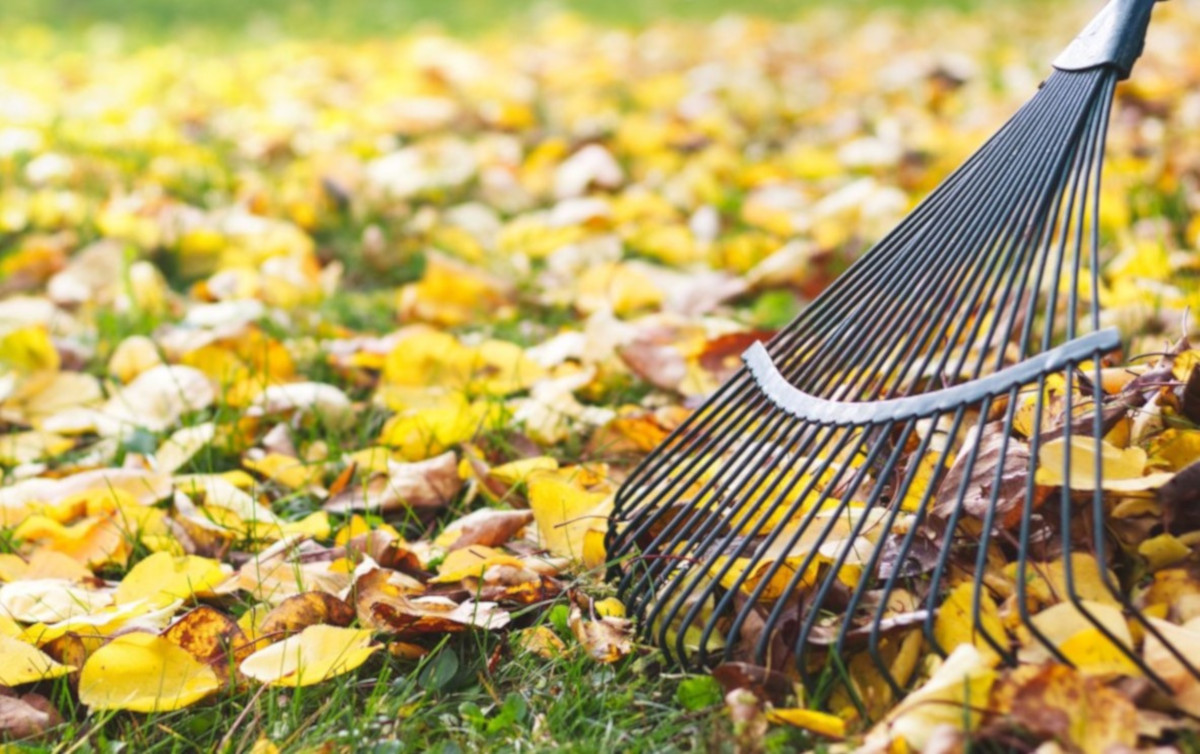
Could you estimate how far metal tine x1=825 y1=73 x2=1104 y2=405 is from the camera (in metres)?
1.38

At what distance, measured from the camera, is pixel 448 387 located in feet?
7.20

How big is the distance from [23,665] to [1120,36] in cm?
143

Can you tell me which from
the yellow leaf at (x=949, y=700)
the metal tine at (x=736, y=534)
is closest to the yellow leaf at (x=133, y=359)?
the metal tine at (x=736, y=534)

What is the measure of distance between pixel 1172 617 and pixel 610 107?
3437 millimetres

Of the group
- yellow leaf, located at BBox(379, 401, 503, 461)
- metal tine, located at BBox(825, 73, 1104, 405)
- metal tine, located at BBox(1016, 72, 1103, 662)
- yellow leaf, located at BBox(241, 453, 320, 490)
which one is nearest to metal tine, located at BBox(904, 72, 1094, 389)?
metal tine, located at BBox(825, 73, 1104, 405)

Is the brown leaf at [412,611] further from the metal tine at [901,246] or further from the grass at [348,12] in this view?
the grass at [348,12]

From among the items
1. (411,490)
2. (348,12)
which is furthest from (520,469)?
(348,12)

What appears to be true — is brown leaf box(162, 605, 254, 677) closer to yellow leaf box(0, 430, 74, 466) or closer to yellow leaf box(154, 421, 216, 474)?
yellow leaf box(154, 421, 216, 474)

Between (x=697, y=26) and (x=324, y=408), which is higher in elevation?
(x=697, y=26)

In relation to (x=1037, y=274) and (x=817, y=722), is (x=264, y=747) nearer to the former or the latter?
(x=817, y=722)

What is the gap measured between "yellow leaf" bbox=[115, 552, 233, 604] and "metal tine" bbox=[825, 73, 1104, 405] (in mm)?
842

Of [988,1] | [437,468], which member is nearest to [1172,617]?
[437,468]

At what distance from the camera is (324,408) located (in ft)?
6.80

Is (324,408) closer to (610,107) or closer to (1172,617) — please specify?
(1172,617)
